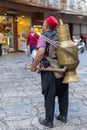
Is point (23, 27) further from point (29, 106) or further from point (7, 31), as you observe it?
point (29, 106)

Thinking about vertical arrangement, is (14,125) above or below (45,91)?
below

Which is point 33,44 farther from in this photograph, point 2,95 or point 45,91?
point 45,91

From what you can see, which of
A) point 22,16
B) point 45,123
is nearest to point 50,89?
point 45,123

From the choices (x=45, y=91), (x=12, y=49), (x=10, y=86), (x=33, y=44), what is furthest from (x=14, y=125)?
(x=12, y=49)

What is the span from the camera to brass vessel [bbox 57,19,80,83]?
5.17 m

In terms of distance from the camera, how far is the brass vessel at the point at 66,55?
203 inches

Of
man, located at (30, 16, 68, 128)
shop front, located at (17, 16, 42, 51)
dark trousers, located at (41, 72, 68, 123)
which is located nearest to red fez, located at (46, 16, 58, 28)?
man, located at (30, 16, 68, 128)

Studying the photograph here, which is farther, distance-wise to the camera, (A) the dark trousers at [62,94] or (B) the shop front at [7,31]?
(B) the shop front at [7,31]

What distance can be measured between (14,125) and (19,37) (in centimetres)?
2101

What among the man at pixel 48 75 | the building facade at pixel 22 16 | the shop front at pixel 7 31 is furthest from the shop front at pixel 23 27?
the man at pixel 48 75

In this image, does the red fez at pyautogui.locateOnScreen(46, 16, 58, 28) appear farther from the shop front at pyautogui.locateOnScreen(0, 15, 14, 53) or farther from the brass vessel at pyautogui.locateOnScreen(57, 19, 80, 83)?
the shop front at pyautogui.locateOnScreen(0, 15, 14, 53)

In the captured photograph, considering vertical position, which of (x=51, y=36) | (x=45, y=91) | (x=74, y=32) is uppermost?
(x=51, y=36)

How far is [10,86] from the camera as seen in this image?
9.20m

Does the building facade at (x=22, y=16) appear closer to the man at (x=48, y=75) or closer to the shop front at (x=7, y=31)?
the shop front at (x=7, y=31)
